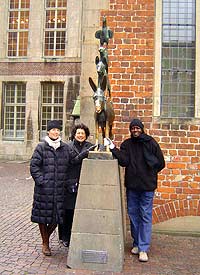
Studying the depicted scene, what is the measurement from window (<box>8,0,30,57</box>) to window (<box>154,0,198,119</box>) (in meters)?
20.1

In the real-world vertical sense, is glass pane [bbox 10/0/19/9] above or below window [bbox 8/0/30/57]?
above

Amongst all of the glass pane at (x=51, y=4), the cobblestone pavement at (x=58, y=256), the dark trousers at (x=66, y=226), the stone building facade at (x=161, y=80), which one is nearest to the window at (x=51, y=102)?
the glass pane at (x=51, y=4)

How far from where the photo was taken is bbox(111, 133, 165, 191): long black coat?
497 cm

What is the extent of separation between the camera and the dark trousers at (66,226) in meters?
5.37

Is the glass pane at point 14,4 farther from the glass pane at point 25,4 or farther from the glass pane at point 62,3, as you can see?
the glass pane at point 62,3

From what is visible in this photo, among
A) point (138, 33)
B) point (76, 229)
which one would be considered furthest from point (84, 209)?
point (138, 33)

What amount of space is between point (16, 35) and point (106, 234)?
76.7 feet

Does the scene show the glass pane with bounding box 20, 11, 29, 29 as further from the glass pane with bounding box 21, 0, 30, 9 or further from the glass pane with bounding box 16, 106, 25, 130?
the glass pane with bounding box 16, 106, 25, 130

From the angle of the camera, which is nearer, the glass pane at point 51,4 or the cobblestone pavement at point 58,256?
the cobblestone pavement at point 58,256

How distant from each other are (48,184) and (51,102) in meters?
20.2

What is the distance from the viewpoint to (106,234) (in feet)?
15.2

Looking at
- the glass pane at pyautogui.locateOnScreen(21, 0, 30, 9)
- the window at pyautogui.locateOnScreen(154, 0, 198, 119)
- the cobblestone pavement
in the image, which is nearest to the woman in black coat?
the cobblestone pavement

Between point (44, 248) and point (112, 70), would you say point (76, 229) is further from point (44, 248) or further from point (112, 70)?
point (112, 70)

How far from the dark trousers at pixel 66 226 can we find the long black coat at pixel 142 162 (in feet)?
3.32
